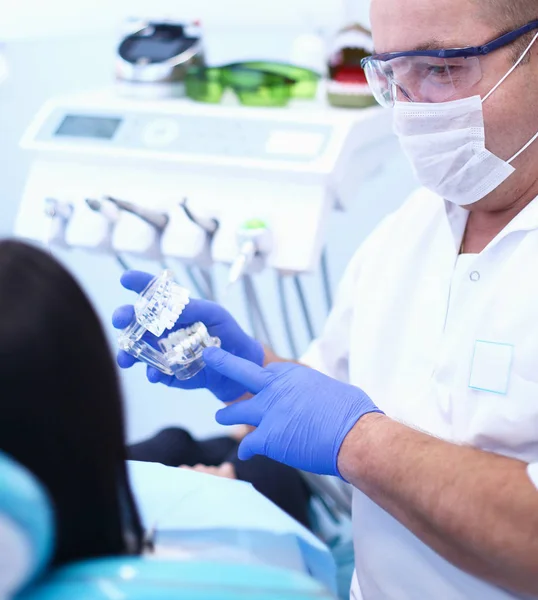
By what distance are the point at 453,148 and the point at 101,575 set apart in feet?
2.49

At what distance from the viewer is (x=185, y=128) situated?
4.80 feet

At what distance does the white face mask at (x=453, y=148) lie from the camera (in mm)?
1039

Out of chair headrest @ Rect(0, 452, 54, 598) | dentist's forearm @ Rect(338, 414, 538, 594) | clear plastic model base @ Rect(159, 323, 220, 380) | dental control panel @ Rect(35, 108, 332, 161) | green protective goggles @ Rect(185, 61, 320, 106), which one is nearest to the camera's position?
chair headrest @ Rect(0, 452, 54, 598)

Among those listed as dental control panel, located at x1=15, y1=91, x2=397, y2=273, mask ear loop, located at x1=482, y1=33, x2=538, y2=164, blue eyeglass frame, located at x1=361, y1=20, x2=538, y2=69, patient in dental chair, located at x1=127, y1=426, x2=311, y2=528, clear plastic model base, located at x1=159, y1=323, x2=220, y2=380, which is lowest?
patient in dental chair, located at x1=127, y1=426, x2=311, y2=528

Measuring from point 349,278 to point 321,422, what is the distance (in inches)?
14.9

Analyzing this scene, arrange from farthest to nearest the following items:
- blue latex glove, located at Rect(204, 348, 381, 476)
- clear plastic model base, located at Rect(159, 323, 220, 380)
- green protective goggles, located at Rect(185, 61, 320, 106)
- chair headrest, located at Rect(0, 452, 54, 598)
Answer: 1. green protective goggles, located at Rect(185, 61, 320, 106)
2. clear plastic model base, located at Rect(159, 323, 220, 380)
3. blue latex glove, located at Rect(204, 348, 381, 476)
4. chair headrest, located at Rect(0, 452, 54, 598)

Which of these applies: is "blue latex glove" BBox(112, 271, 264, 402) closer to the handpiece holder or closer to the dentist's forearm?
the handpiece holder

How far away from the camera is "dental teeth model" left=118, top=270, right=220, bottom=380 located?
1025mm

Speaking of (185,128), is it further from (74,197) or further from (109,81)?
(109,81)

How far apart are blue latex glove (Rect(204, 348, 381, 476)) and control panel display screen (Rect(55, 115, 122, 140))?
656mm

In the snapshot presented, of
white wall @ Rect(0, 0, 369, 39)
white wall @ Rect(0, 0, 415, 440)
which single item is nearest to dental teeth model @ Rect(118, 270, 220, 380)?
white wall @ Rect(0, 0, 415, 440)

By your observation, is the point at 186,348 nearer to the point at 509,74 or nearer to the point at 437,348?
the point at 437,348

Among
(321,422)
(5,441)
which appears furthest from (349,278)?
(5,441)

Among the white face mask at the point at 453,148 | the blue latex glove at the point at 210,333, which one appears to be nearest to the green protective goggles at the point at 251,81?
the white face mask at the point at 453,148
